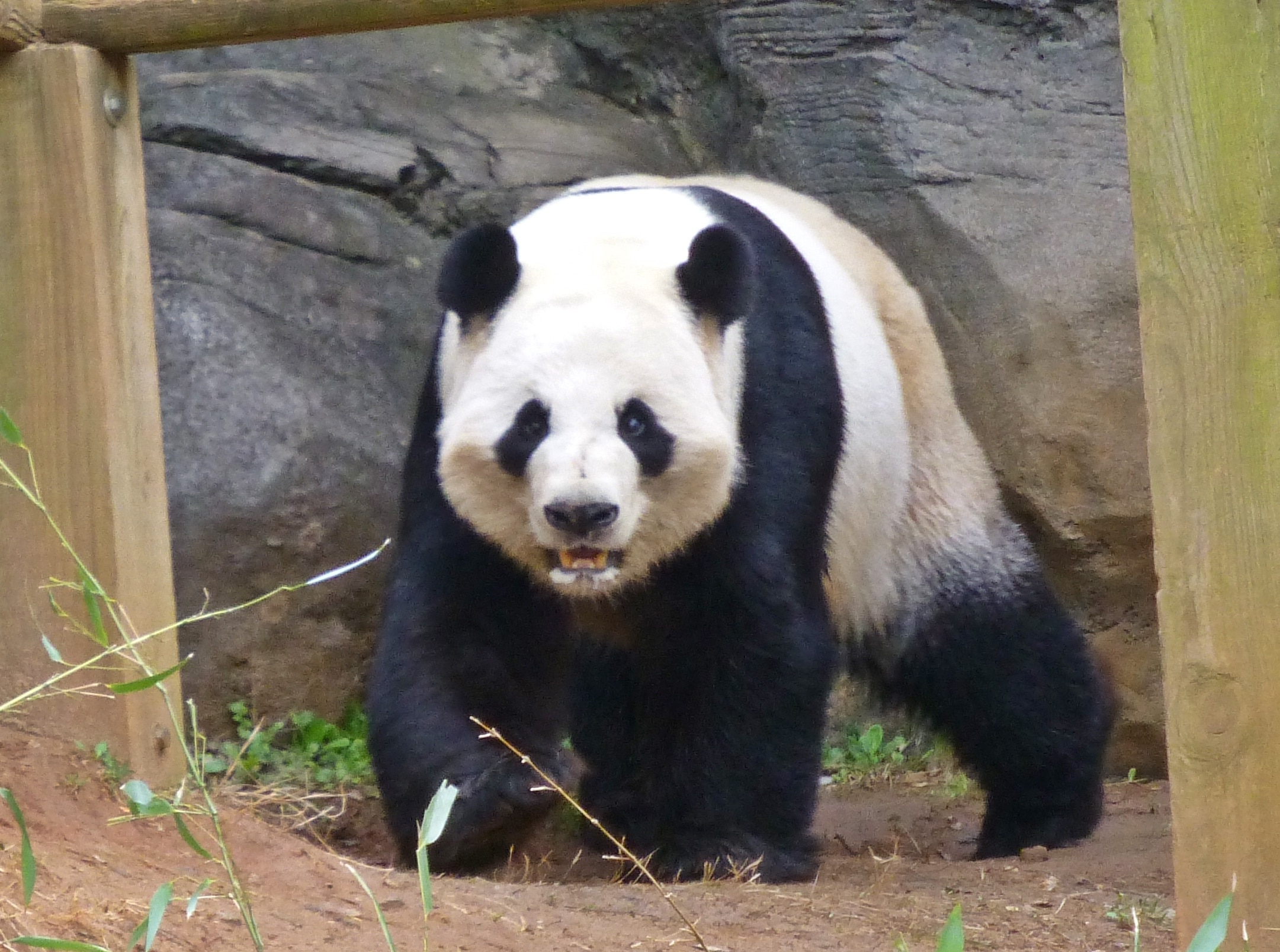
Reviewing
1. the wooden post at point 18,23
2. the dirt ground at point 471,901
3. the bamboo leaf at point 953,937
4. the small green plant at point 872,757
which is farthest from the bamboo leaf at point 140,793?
the small green plant at point 872,757

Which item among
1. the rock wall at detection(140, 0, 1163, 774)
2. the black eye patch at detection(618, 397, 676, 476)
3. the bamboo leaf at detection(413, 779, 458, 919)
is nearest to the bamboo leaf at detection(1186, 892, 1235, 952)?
the bamboo leaf at detection(413, 779, 458, 919)

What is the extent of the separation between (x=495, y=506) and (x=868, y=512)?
1454mm

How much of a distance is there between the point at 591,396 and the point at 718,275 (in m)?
0.51

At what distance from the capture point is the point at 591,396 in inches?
144

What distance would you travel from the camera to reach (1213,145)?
2537 mm

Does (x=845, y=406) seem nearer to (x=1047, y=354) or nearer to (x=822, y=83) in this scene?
(x=1047, y=354)

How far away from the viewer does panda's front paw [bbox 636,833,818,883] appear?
4078 mm

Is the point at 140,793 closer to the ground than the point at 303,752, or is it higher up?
higher up

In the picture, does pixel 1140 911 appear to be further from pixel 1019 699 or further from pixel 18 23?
pixel 18 23

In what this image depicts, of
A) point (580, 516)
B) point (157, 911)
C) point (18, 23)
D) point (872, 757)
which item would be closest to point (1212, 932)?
point (157, 911)

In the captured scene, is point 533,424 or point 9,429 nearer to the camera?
point 9,429

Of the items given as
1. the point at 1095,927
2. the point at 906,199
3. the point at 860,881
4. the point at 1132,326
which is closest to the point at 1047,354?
the point at 1132,326

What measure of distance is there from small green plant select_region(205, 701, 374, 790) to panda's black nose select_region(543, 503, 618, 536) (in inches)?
74.6

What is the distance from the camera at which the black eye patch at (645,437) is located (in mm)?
3719
